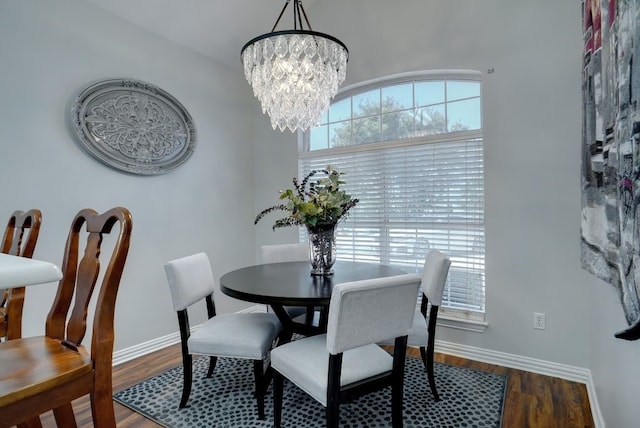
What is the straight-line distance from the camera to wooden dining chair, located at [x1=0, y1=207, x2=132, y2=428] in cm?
97

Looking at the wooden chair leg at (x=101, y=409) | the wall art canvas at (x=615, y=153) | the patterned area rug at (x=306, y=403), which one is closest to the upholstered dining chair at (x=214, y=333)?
the patterned area rug at (x=306, y=403)

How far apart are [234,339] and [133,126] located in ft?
6.30

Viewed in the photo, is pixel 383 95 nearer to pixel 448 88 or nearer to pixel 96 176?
pixel 448 88

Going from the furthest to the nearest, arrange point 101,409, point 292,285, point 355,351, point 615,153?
point 292,285 < point 355,351 < point 101,409 < point 615,153

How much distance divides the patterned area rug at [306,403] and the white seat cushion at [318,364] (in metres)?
0.49

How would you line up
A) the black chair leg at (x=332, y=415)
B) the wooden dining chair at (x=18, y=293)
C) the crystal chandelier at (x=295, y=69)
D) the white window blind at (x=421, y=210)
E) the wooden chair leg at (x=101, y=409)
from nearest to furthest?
1. the wooden chair leg at (x=101, y=409)
2. the black chair leg at (x=332, y=415)
3. the wooden dining chair at (x=18, y=293)
4. the crystal chandelier at (x=295, y=69)
5. the white window blind at (x=421, y=210)

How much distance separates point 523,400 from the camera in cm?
212

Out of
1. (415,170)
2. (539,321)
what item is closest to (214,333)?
(415,170)

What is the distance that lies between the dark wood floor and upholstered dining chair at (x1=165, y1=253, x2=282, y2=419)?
46 cm

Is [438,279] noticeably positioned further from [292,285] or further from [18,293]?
[18,293]

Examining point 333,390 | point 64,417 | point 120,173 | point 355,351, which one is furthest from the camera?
point 120,173

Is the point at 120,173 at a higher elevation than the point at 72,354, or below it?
higher

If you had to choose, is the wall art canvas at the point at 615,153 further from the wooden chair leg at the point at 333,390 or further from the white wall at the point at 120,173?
the white wall at the point at 120,173

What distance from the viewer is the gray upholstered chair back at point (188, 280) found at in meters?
2.03
